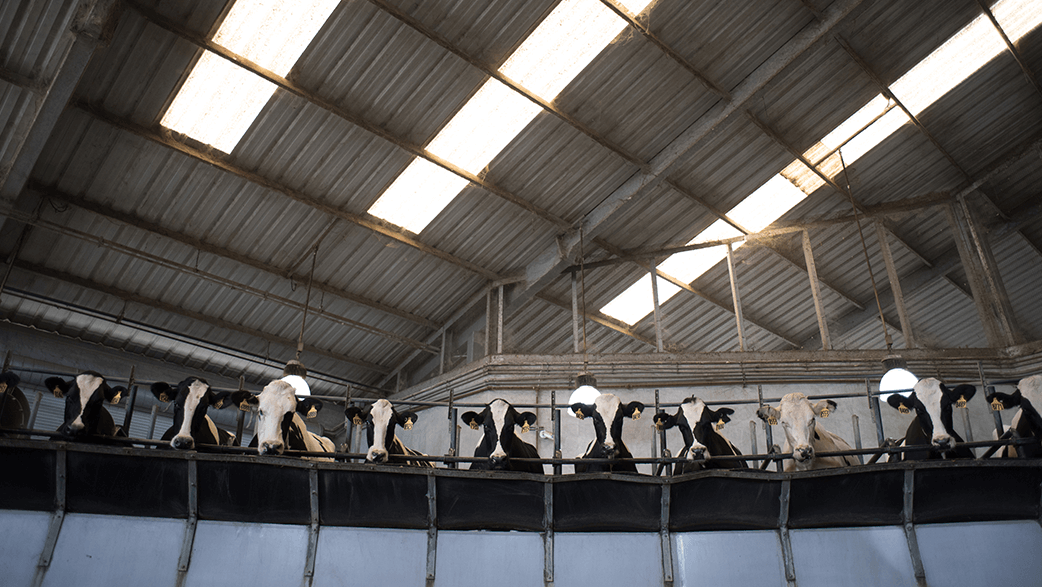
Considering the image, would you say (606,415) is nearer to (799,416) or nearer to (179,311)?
(799,416)

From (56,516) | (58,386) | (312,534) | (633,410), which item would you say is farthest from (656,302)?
(56,516)

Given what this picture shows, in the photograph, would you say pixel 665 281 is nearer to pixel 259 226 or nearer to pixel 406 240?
pixel 406 240

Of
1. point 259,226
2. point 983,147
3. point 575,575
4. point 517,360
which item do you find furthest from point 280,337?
point 983,147

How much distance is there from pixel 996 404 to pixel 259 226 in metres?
12.0

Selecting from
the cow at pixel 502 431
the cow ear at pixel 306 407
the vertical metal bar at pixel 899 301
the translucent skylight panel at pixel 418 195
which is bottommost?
the cow at pixel 502 431

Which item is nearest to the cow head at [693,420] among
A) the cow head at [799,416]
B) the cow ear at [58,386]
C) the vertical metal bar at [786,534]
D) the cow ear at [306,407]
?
the cow head at [799,416]

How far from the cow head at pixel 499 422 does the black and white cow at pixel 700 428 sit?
75.1 inches

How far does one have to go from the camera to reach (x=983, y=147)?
49.5 feet

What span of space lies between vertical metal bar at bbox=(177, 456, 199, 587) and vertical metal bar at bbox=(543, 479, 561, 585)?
4287 millimetres

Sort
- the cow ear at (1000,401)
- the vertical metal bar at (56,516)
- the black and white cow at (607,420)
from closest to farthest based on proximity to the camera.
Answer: the vertical metal bar at (56,516) → the cow ear at (1000,401) → the black and white cow at (607,420)

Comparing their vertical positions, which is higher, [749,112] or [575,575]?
[749,112]

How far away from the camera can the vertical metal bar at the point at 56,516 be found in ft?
29.2

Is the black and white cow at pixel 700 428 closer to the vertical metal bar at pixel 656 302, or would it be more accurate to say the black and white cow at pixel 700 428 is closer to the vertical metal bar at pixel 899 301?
the vertical metal bar at pixel 656 302

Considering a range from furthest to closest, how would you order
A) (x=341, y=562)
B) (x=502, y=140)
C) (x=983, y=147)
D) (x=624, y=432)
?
(x=983, y=147) < (x=624, y=432) < (x=502, y=140) < (x=341, y=562)
